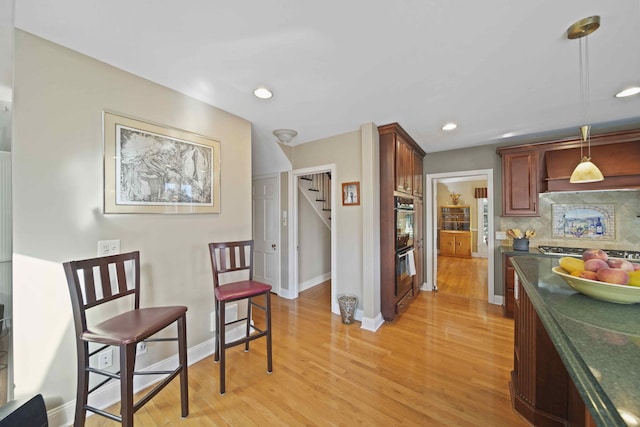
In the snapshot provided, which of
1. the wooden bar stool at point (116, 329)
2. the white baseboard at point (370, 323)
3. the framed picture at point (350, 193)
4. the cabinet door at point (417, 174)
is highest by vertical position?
the cabinet door at point (417, 174)

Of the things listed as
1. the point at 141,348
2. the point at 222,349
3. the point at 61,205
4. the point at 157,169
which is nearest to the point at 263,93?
the point at 157,169

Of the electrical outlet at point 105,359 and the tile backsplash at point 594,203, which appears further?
the tile backsplash at point 594,203

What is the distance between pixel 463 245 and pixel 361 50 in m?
7.37

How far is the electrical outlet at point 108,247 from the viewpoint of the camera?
5.43 ft

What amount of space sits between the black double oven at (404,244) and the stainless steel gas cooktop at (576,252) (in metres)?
1.57

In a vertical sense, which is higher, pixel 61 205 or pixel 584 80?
pixel 584 80

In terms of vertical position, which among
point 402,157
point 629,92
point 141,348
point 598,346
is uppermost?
point 629,92

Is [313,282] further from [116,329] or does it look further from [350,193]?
[116,329]

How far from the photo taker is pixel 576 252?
2941 millimetres

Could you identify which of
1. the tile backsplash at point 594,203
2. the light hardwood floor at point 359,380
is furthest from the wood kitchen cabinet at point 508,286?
the tile backsplash at point 594,203

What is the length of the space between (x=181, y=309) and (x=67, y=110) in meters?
1.48

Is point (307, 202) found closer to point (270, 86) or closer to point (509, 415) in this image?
point (270, 86)

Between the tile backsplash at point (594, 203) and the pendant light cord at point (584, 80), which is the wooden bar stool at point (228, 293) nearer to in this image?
the pendant light cord at point (584, 80)

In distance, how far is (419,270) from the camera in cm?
399
